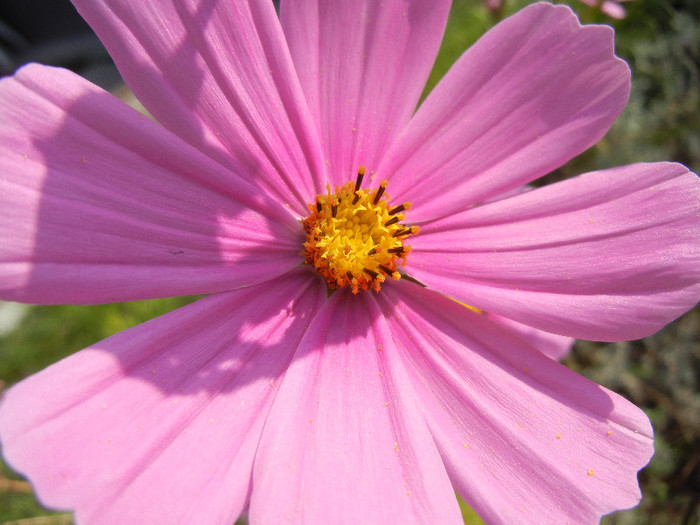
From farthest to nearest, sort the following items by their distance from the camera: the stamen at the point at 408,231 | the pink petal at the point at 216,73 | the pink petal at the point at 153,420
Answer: the stamen at the point at 408,231 < the pink petal at the point at 216,73 < the pink petal at the point at 153,420

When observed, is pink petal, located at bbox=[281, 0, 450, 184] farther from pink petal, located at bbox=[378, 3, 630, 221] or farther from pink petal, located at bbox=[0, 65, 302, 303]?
pink petal, located at bbox=[0, 65, 302, 303]

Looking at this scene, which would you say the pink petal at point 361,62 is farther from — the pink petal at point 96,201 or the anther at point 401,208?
the pink petal at point 96,201

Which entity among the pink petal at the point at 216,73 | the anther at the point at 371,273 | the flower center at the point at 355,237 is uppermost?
the pink petal at the point at 216,73

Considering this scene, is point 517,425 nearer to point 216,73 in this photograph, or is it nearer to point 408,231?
point 408,231

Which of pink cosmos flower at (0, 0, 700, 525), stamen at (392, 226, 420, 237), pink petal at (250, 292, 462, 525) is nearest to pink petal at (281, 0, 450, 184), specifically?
pink cosmos flower at (0, 0, 700, 525)

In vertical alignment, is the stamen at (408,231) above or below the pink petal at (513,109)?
below

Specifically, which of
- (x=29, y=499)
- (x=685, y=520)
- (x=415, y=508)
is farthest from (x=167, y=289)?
(x=685, y=520)

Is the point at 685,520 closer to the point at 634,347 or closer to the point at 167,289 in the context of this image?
the point at 634,347

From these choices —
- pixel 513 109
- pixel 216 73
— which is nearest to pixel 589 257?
pixel 513 109

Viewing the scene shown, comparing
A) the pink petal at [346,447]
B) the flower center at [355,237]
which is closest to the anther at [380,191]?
the flower center at [355,237]
